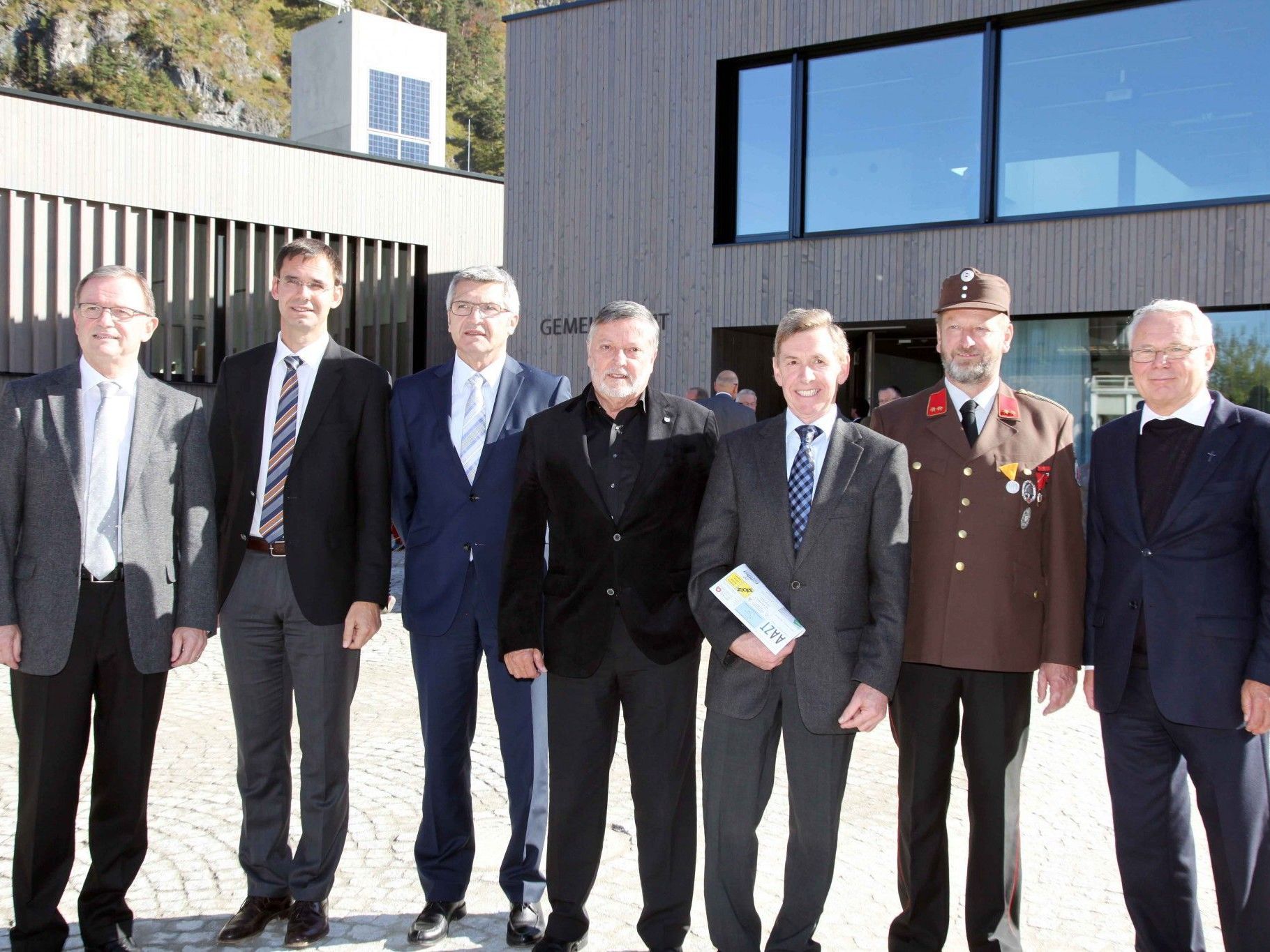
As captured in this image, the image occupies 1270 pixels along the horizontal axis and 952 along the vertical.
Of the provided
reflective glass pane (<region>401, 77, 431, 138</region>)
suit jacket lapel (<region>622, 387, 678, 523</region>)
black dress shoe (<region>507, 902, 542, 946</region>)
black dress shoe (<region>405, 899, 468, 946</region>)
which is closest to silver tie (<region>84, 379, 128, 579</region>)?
black dress shoe (<region>405, 899, 468, 946</region>)

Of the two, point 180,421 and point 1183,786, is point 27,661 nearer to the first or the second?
point 180,421

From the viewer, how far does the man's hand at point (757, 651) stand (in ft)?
10.7

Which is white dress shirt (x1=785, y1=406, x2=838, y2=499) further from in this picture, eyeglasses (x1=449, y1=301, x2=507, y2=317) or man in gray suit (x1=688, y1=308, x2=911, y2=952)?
eyeglasses (x1=449, y1=301, x2=507, y2=317)

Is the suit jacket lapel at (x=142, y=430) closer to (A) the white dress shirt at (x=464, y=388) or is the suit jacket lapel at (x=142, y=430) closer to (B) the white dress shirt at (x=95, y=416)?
(B) the white dress shirt at (x=95, y=416)

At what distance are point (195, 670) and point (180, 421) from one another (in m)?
4.86

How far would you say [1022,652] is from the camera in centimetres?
338

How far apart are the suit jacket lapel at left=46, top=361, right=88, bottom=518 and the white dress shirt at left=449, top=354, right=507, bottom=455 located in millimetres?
1213

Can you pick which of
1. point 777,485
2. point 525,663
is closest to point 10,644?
point 525,663

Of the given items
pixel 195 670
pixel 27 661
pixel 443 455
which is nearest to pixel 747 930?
pixel 443 455

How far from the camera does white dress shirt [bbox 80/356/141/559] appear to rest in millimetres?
3568

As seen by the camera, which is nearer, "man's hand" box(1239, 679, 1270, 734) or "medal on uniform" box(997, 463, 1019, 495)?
"man's hand" box(1239, 679, 1270, 734)

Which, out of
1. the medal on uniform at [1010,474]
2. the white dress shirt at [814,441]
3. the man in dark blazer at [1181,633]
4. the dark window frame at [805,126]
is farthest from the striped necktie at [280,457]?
the dark window frame at [805,126]

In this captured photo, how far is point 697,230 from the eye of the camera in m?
14.7

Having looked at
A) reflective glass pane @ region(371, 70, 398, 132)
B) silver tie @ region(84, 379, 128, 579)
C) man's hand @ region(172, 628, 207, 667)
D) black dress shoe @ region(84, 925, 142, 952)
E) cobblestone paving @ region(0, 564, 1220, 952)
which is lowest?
cobblestone paving @ region(0, 564, 1220, 952)
